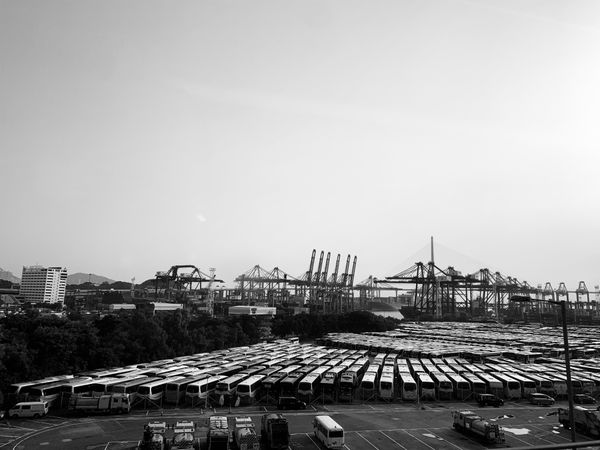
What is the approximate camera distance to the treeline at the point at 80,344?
2489 cm

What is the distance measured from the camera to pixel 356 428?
59.5 ft

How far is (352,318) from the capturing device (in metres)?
71.9

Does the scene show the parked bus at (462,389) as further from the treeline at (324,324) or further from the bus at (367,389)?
the treeline at (324,324)

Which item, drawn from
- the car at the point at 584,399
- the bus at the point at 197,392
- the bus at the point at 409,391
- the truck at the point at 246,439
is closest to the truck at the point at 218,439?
the truck at the point at 246,439

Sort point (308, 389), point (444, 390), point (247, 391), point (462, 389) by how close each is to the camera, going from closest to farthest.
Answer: point (247, 391)
point (308, 389)
point (444, 390)
point (462, 389)

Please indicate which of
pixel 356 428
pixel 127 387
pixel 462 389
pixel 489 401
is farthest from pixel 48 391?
pixel 489 401

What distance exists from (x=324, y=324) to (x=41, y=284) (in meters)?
137

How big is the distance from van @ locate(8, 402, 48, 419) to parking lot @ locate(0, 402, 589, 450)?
0.41 meters

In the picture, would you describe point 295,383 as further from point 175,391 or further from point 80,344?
point 80,344

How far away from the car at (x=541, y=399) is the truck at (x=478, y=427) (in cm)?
769

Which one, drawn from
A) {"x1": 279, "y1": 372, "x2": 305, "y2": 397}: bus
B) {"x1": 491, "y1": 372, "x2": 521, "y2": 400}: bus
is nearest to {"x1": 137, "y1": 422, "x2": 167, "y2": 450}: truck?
{"x1": 279, "y1": 372, "x2": 305, "y2": 397}: bus

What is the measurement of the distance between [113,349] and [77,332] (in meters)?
2.70

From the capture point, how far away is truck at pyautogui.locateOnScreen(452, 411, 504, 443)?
16031mm

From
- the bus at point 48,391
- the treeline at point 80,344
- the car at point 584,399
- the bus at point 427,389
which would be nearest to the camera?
the bus at point 48,391
